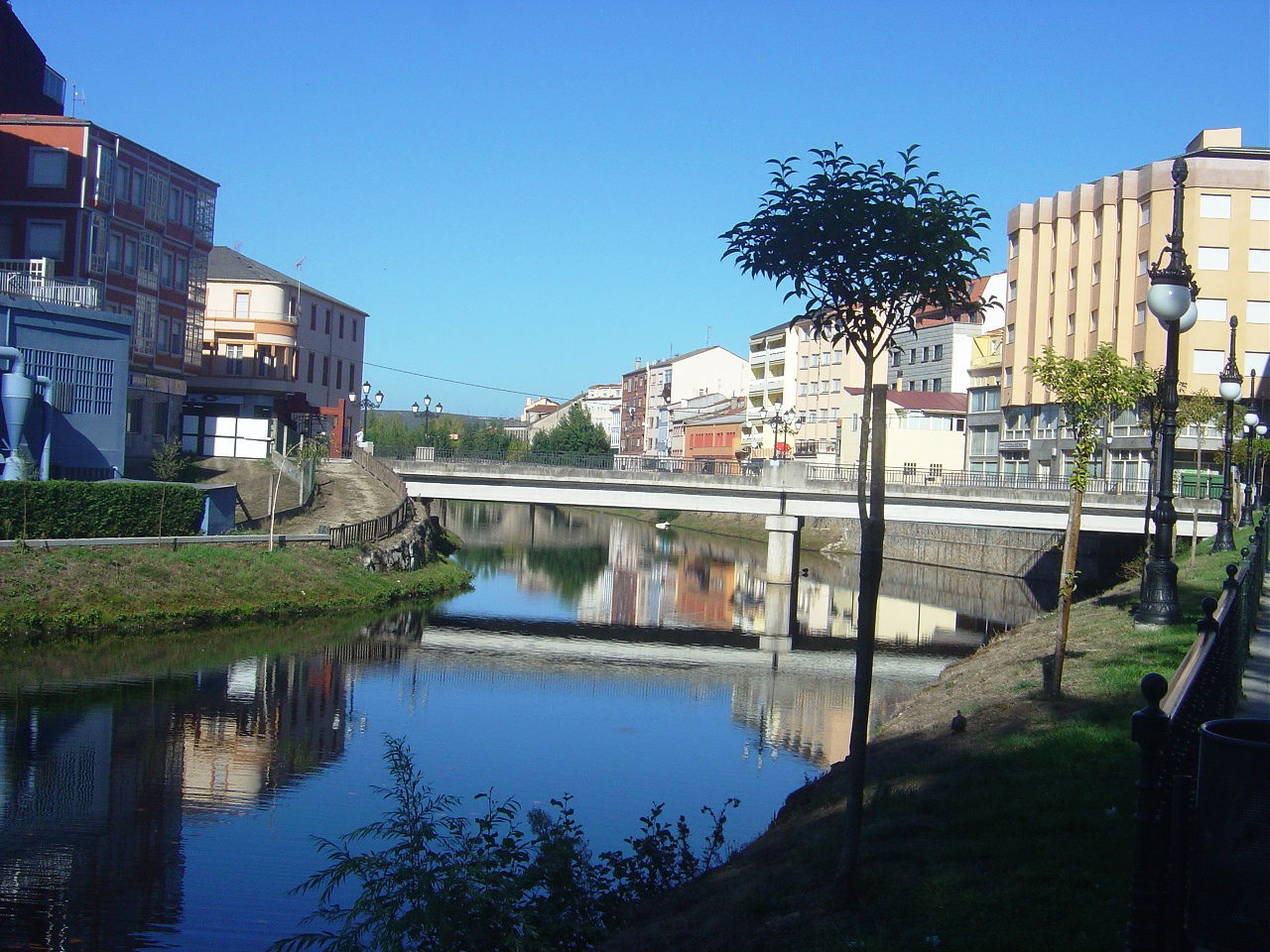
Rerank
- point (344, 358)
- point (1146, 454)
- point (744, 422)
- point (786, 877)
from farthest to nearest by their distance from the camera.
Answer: point (744, 422), point (344, 358), point (1146, 454), point (786, 877)

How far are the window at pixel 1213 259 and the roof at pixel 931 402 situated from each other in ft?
77.6

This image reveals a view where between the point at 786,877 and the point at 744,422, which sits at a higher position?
the point at 744,422

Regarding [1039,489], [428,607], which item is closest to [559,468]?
[428,607]

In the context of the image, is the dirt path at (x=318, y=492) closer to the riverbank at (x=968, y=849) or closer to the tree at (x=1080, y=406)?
the tree at (x=1080, y=406)

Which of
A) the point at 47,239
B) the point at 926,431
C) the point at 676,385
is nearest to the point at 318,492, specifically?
Answer: the point at 47,239

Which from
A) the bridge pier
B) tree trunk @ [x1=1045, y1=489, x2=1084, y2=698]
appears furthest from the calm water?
the bridge pier

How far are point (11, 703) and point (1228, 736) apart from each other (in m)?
21.4

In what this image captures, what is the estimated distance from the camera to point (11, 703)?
20812 millimetres

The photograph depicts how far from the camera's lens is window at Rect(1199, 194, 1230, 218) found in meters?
49.0

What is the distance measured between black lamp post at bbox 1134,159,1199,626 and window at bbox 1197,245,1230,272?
3729 centimetres

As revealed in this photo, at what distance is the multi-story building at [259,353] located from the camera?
195 feet

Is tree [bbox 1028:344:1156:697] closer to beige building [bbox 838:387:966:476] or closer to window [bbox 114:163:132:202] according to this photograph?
window [bbox 114:163:132:202]

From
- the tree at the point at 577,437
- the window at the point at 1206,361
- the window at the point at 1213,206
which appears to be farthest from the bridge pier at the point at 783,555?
the tree at the point at 577,437

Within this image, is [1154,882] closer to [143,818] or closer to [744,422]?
[143,818]
